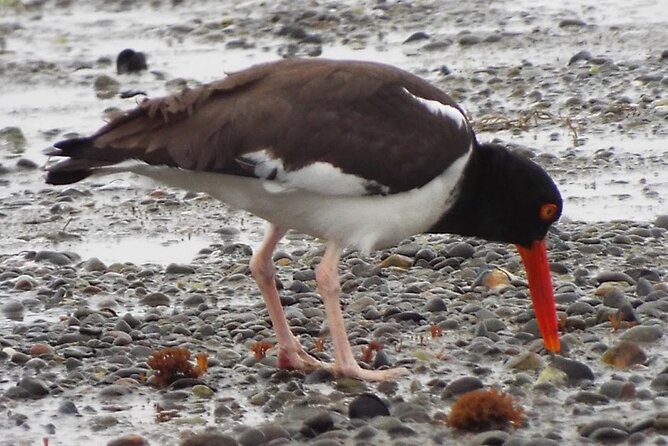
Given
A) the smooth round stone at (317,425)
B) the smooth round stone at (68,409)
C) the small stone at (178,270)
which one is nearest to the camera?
the smooth round stone at (317,425)

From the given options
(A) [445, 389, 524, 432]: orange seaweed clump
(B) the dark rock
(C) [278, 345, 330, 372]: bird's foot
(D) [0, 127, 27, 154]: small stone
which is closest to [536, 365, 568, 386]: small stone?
(A) [445, 389, 524, 432]: orange seaweed clump

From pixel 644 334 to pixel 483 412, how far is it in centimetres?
147

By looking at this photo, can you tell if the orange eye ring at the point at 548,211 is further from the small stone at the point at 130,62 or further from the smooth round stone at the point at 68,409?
the small stone at the point at 130,62

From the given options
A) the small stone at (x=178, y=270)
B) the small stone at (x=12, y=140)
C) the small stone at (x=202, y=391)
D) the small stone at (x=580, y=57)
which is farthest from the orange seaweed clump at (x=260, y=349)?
the small stone at (x=580, y=57)

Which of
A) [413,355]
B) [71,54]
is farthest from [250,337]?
[71,54]

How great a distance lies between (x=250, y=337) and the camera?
25.5ft

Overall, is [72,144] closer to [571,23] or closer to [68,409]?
[68,409]

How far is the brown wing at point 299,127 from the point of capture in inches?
268

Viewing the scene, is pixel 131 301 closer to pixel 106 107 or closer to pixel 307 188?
pixel 307 188

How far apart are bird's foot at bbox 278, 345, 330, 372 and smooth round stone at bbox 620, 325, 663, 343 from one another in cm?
145

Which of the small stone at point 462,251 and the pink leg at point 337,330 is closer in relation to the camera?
the pink leg at point 337,330

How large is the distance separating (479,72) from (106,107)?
11.0 ft

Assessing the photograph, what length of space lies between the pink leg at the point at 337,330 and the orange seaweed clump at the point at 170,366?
0.66 m

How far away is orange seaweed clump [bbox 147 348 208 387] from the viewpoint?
22.5ft
